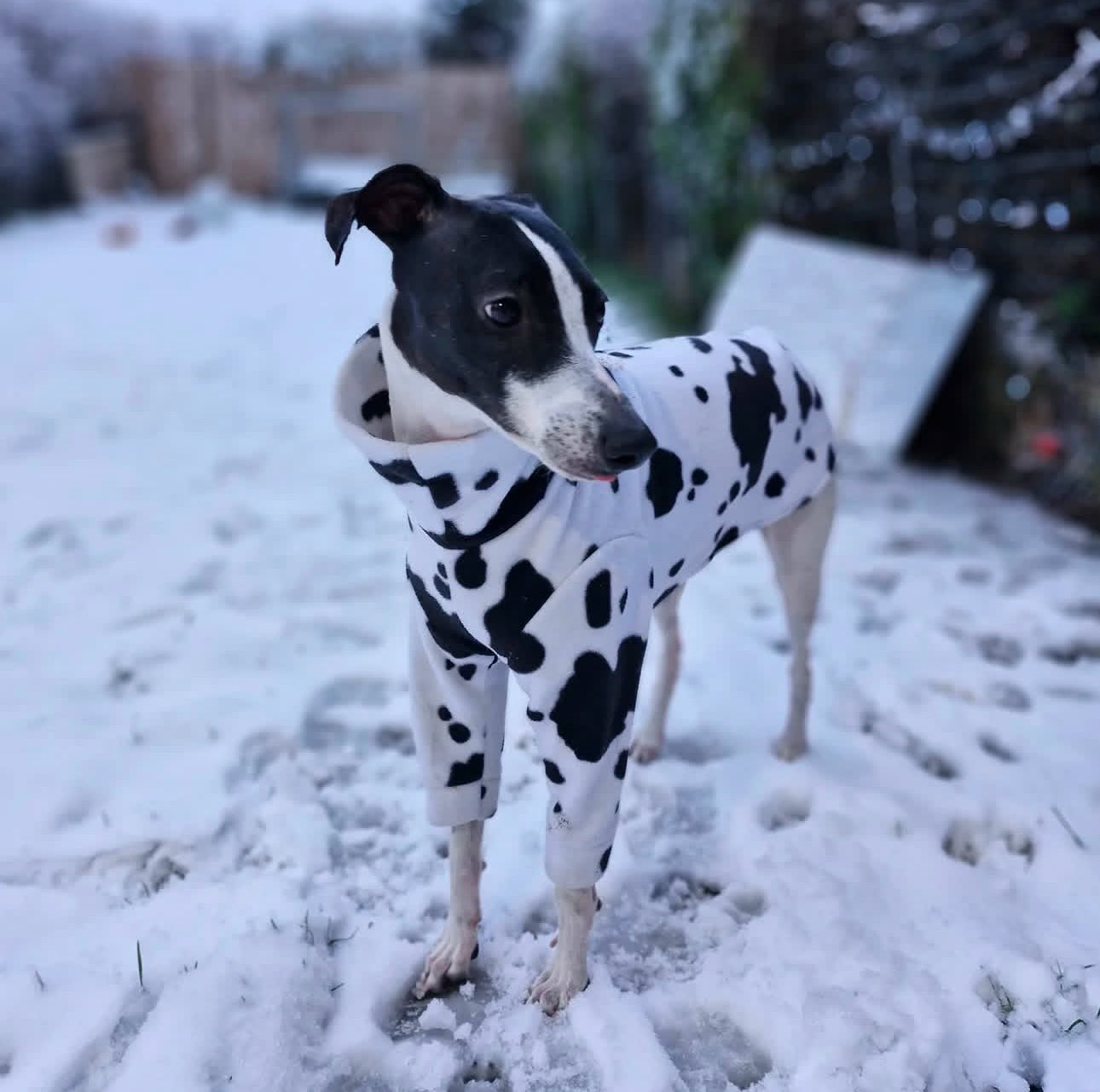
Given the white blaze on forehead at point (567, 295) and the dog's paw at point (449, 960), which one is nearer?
the white blaze on forehead at point (567, 295)

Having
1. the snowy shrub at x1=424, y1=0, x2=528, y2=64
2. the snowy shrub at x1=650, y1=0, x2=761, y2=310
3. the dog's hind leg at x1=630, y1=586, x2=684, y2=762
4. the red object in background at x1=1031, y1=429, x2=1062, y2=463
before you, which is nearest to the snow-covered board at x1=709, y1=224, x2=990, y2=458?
the red object in background at x1=1031, y1=429, x2=1062, y2=463

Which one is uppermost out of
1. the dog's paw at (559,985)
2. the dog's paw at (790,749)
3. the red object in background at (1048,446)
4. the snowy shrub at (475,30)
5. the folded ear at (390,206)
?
the snowy shrub at (475,30)

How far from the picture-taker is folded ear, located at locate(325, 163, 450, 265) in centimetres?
126

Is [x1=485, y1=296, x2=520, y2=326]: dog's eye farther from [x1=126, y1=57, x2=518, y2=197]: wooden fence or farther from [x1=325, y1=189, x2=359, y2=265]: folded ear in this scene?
[x1=126, y1=57, x2=518, y2=197]: wooden fence

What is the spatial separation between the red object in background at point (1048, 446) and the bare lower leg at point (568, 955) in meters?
3.29

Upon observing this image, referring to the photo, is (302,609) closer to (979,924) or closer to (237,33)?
(979,924)

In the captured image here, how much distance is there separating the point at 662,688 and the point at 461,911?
807 mm

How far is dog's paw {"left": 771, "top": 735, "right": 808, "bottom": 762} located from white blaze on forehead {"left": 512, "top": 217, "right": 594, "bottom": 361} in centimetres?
131

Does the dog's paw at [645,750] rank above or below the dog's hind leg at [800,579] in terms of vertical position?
below

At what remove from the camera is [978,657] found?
266 cm

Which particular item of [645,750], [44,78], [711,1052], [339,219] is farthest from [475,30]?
[711,1052]

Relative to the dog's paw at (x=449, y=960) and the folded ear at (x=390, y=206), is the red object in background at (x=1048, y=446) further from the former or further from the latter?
the folded ear at (x=390, y=206)

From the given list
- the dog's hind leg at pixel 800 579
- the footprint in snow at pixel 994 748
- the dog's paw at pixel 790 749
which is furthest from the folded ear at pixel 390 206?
the footprint in snow at pixel 994 748

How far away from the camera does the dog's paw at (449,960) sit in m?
1.60
